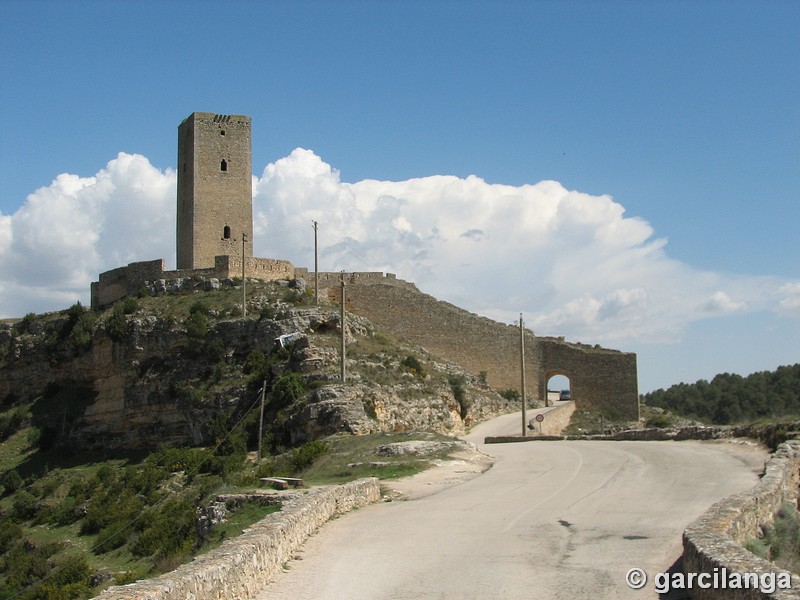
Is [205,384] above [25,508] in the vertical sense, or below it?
above

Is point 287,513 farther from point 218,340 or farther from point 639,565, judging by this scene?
point 218,340

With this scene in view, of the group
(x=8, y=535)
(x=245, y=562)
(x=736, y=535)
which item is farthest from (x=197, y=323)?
(x=736, y=535)

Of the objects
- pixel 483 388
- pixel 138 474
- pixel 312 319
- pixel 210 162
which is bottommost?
pixel 138 474

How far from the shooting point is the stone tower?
1665 inches

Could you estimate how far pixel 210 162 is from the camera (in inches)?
1690

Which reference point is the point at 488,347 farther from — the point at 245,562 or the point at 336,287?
the point at 245,562

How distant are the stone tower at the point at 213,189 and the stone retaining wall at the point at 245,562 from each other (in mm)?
29868

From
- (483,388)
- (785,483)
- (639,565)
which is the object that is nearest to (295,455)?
(785,483)

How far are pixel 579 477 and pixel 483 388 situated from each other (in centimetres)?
2573

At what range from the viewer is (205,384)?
3669cm

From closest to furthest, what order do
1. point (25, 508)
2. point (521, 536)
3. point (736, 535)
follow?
point (736, 535)
point (521, 536)
point (25, 508)

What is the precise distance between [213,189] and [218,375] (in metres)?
10.8

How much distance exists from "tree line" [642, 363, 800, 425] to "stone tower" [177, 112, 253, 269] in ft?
98.7

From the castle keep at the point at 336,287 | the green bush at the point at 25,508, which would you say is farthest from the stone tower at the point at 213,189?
the green bush at the point at 25,508
